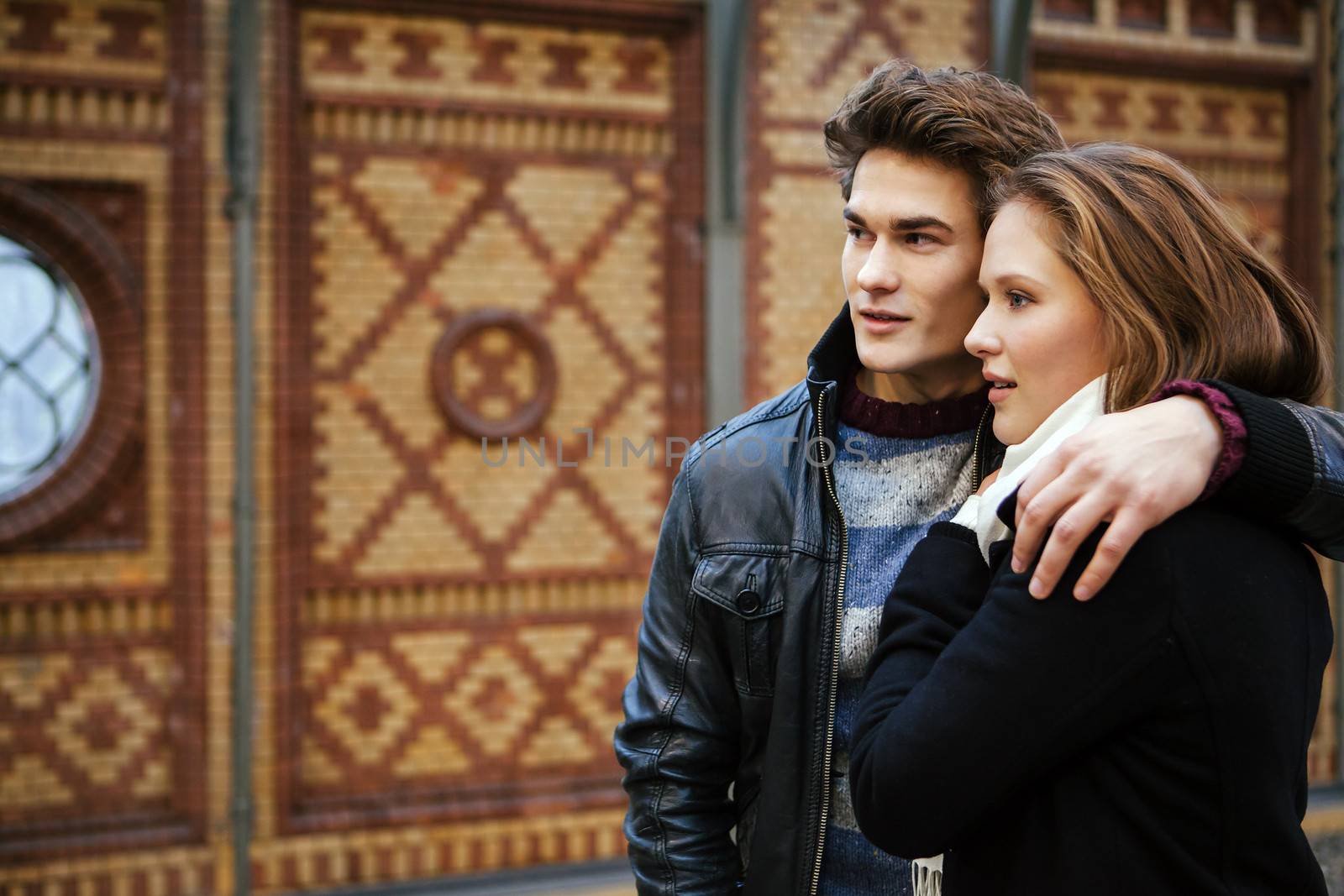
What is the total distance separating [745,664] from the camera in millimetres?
1746

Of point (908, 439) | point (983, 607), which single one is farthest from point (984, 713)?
point (908, 439)

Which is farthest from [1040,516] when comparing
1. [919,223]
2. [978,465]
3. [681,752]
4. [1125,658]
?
[681,752]

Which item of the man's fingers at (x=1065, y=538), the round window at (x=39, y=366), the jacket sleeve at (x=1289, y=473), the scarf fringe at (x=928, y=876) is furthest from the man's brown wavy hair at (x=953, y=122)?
the round window at (x=39, y=366)

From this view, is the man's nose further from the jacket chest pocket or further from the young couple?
the jacket chest pocket

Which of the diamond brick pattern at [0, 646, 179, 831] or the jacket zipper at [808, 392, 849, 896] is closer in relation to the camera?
the jacket zipper at [808, 392, 849, 896]

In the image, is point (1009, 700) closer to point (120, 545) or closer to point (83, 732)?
point (120, 545)

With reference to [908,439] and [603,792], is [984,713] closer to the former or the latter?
[908,439]

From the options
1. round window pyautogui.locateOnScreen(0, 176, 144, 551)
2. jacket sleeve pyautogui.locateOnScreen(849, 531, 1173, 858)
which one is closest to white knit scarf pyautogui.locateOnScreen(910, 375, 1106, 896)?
jacket sleeve pyautogui.locateOnScreen(849, 531, 1173, 858)

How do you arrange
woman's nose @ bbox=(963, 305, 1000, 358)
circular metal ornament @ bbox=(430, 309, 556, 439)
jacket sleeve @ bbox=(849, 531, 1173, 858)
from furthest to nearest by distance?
circular metal ornament @ bbox=(430, 309, 556, 439) < woman's nose @ bbox=(963, 305, 1000, 358) < jacket sleeve @ bbox=(849, 531, 1173, 858)

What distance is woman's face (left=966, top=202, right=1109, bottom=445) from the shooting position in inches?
52.7

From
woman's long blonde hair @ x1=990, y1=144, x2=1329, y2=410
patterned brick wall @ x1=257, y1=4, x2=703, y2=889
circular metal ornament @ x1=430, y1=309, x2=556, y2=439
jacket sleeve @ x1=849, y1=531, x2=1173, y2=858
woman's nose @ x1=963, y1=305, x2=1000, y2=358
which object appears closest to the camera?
jacket sleeve @ x1=849, y1=531, x2=1173, y2=858

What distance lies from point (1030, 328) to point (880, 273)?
37cm

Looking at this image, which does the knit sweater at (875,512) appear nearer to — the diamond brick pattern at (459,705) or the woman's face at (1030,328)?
the woman's face at (1030,328)

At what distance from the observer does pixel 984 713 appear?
3.69 feet
